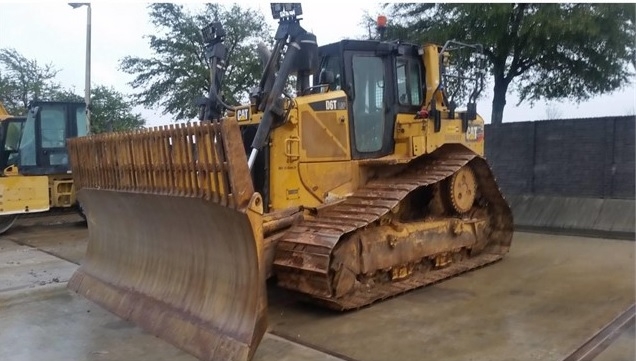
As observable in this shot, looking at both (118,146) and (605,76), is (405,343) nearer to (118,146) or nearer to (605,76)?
(118,146)

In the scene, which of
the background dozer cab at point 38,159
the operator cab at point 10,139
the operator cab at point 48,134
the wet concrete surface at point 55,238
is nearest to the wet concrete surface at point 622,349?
the wet concrete surface at point 55,238

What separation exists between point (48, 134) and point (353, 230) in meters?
8.73

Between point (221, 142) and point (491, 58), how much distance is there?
1193 centimetres

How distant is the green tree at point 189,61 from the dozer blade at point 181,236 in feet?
46.7

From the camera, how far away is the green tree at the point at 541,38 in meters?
12.4

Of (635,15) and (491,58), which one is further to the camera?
(491,58)

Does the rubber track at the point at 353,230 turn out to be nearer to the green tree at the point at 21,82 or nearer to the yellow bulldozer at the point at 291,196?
the yellow bulldozer at the point at 291,196

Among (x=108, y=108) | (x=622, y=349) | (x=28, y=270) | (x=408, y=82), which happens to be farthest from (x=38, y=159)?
(x=108, y=108)

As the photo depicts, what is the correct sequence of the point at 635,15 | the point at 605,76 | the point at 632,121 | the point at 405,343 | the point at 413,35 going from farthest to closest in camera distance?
the point at 413,35, the point at 605,76, the point at 635,15, the point at 632,121, the point at 405,343

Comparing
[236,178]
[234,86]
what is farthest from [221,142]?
[234,86]

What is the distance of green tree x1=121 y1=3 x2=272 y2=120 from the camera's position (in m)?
20.1

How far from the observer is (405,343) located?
14.3 ft

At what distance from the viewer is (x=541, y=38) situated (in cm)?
1298

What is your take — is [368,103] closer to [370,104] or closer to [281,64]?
[370,104]
